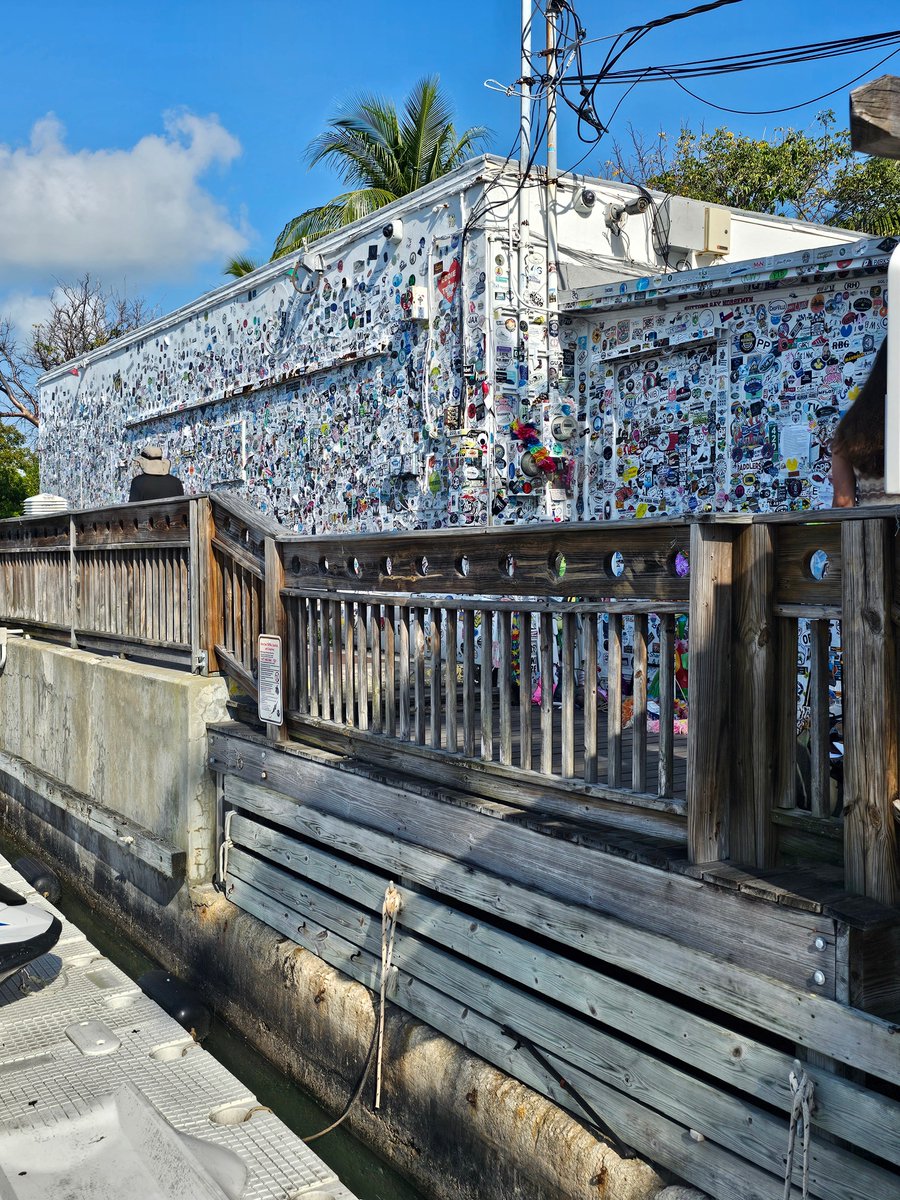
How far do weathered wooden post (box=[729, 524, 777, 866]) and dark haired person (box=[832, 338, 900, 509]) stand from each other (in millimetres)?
305

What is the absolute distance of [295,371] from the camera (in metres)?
11.0

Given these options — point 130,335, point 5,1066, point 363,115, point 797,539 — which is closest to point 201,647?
point 5,1066

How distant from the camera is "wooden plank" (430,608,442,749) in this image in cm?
479

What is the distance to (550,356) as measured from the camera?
334 inches

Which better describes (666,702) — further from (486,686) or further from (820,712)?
(486,686)

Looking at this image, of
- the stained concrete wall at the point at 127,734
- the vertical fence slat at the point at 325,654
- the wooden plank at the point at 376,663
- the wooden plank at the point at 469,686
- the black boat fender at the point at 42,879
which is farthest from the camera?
the black boat fender at the point at 42,879

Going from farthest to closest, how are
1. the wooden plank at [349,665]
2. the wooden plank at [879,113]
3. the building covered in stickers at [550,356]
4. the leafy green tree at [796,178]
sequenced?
1. the leafy green tree at [796,178]
2. the building covered in stickers at [550,356]
3. the wooden plank at [349,665]
4. the wooden plank at [879,113]

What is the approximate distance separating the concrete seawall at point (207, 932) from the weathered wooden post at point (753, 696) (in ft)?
3.69

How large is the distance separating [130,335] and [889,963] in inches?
547

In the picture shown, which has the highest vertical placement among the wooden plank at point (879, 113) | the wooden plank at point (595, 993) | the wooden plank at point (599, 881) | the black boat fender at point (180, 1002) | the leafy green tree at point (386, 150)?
the leafy green tree at point (386, 150)

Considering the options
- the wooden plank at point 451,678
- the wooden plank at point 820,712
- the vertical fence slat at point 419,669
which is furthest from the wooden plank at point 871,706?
the vertical fence slat at point 419,669

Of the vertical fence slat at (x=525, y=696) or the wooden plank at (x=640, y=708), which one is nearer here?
the wooden plank at (x=640, y=708)

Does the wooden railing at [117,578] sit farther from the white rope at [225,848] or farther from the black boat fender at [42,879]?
the black boat fender at [42,879]

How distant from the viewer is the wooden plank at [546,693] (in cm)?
426
